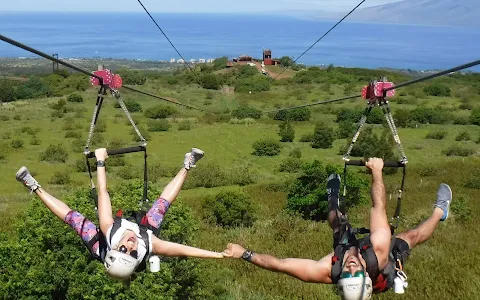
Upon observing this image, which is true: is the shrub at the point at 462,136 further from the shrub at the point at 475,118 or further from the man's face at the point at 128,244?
the man's face at the point at 128,244

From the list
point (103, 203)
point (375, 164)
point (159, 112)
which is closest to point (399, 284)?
point (375, 164)

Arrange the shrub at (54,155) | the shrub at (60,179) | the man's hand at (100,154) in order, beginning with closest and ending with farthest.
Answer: the man's hand at (100,154)
the shrub at (60,179)
the shrub at (54,155)

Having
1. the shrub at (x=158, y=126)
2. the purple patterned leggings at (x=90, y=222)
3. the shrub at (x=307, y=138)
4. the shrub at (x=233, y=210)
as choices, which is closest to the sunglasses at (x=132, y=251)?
the purple patterned leggings at (x=90, y=222)

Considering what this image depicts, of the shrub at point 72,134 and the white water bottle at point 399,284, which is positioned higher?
the white water bottle at point 399,284

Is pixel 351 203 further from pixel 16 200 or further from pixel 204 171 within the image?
pixel 16 200

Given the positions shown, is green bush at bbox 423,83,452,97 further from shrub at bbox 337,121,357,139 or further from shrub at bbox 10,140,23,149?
shrub at bbox 10,140,23,149

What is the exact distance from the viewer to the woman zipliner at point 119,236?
5.28m

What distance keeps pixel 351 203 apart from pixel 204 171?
9.35 meters

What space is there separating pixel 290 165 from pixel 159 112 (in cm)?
1914

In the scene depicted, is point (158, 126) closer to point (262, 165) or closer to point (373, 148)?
point (262, 165)

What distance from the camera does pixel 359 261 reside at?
521 cm

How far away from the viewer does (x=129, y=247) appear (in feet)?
17.8

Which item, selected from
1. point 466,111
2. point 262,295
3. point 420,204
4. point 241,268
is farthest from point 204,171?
point 466,111

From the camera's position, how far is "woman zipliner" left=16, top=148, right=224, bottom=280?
5281 millimetres
